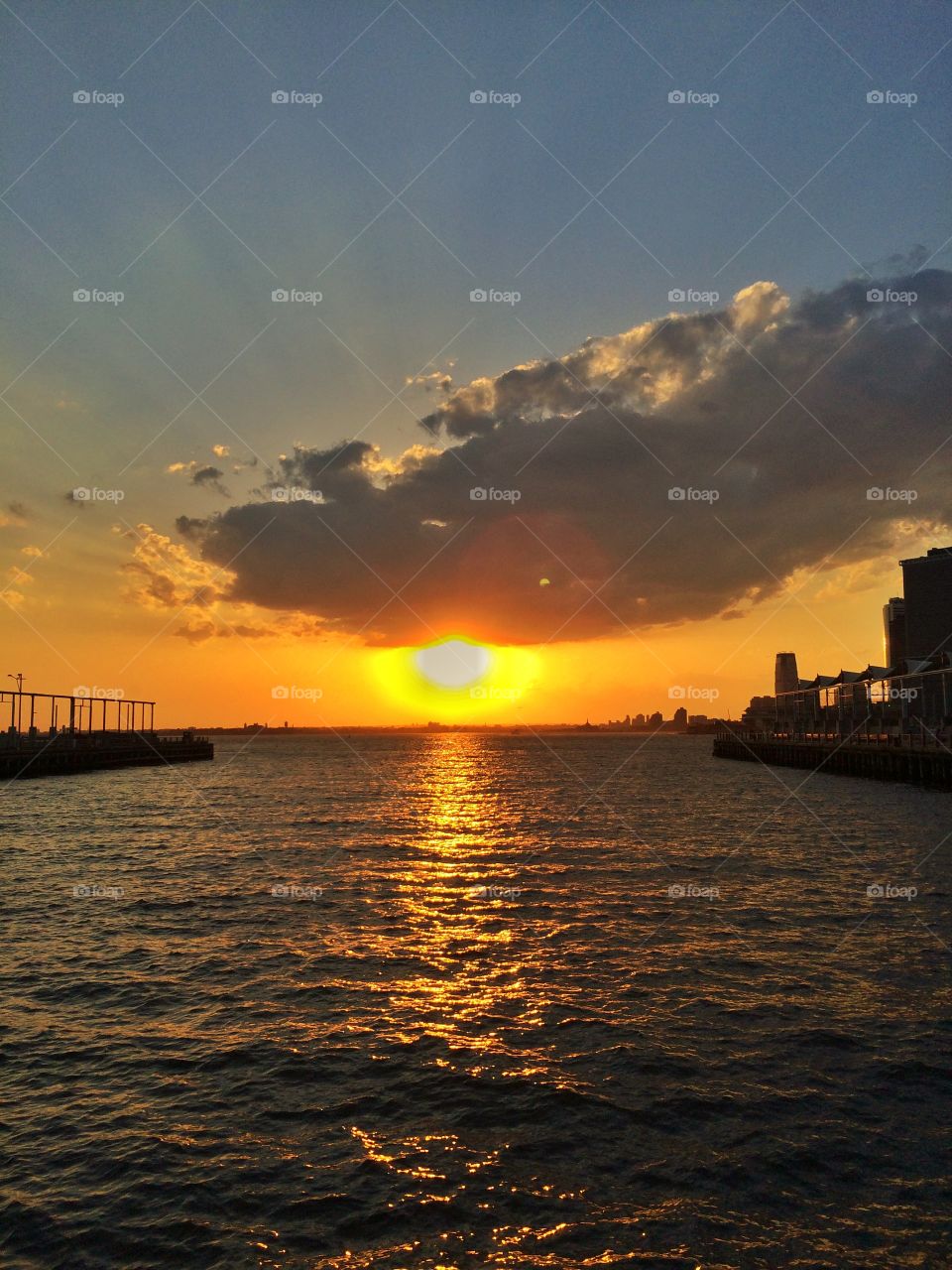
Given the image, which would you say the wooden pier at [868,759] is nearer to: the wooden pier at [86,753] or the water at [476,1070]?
the water at [476,1070]

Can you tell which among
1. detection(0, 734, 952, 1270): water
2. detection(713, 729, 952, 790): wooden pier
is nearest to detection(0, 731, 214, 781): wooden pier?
detection(0, 734, 952, 1270): water

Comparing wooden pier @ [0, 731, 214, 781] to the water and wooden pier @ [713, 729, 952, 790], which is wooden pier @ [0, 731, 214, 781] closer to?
the water

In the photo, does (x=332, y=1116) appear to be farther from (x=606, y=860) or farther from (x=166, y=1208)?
(x=606, y=860)

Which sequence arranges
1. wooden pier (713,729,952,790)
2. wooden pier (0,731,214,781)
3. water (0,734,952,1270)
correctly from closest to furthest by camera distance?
water (0,734,952,1270) < wooden pier (713,729,952,790) < wooden pier (0,731,214,781)

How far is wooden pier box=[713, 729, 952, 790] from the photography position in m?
80.5

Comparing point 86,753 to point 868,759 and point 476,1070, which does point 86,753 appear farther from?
point 476,1070

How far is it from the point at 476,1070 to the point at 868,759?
9844 cm

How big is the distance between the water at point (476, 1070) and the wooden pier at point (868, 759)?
53232mm

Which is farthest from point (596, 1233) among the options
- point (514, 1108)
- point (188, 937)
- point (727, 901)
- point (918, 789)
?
point (918, 789)

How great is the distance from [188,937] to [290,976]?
5.46 metres

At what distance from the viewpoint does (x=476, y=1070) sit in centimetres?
1462

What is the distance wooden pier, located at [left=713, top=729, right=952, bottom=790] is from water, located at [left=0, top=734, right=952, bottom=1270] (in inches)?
2096

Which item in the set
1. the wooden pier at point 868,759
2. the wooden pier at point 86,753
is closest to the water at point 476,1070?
the wooden pier at point 868,759

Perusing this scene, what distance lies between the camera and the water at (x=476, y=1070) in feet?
32.6
